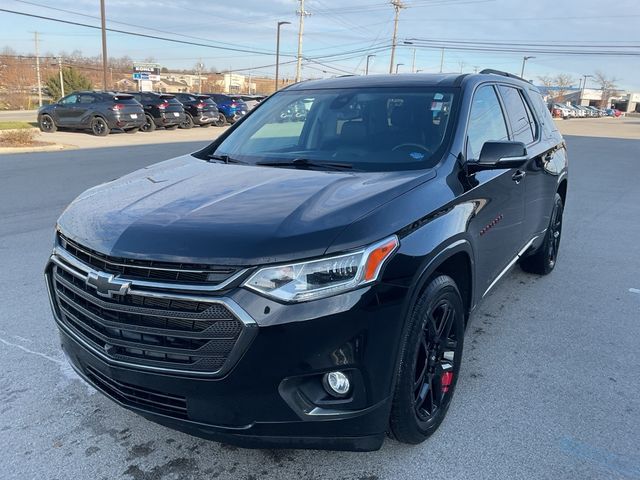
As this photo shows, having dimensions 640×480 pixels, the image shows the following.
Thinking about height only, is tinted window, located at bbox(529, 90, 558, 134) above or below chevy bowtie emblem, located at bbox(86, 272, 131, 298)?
above

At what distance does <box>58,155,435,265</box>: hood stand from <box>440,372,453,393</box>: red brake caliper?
1.05 metres

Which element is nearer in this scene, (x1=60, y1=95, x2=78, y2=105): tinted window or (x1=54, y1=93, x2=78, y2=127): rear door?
(x1=54, y1=93, x2=78, y2=127): rear door

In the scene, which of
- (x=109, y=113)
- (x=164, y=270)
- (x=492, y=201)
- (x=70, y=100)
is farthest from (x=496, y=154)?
(x=70, y=100)

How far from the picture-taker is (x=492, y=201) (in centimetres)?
343

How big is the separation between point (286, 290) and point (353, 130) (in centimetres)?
181

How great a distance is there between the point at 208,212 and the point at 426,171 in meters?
1.20

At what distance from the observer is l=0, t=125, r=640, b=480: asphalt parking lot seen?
8.55 feet

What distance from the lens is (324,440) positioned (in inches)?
88.3

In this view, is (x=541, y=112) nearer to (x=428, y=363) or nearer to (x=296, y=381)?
(x=428, y=363)

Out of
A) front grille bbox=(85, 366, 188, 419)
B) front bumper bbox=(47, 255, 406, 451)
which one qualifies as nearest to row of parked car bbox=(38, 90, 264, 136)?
front grille bbox=(85, 366, 188, 419)

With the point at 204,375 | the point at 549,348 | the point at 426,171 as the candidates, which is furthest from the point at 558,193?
the point at 204,375

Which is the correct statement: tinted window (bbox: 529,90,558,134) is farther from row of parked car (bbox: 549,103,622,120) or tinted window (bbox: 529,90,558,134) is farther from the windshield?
row of parked car (bbox: 549,103,622,120)

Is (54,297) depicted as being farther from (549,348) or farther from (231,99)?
(231,99)

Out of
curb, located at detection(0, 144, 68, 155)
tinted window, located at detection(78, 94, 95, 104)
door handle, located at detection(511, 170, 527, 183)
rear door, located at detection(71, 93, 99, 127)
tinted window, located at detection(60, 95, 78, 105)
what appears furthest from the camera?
tinted window, located at detection(60, 95, 78, 105)
